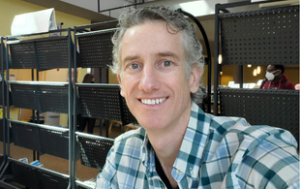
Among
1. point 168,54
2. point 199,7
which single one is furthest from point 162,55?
point 199,7

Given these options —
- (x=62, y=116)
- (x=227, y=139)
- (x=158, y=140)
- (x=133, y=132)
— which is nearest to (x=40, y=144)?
(x=133, y=132)

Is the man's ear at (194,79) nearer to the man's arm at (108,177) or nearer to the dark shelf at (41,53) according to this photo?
the man's arm at (108,177)

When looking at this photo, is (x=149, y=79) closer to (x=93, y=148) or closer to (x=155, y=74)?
(x=155, y=74)

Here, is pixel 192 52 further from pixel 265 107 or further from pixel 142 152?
pixel 265 107

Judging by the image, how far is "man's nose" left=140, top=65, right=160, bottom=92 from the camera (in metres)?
0.92

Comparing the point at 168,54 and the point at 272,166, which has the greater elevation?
the point at 168,54

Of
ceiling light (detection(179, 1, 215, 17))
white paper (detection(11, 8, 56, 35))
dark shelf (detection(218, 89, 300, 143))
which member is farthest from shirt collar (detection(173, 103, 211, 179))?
ceiling light (detection(179, 1, 215, 17))

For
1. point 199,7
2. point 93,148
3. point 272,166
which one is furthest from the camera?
point 199,7

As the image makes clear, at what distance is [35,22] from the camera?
8.77 ft

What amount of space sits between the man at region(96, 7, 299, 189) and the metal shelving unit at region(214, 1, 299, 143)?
2.35 ft

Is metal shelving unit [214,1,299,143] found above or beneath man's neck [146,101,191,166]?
above

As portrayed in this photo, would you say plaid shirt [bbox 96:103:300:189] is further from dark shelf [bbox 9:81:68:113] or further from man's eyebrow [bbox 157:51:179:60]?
dark shelf [bbox 9:81:68:113]

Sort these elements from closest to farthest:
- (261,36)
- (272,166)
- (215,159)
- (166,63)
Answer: (272,166), (215,159), (166,63), (261,36)

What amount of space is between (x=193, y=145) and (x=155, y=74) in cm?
31
